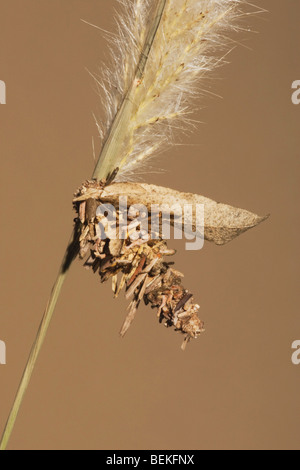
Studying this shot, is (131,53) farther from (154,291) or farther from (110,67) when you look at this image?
(154,291)
